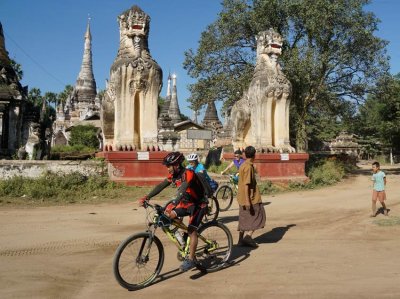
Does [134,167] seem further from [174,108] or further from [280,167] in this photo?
[174,108]

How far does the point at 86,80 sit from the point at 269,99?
39.5 m

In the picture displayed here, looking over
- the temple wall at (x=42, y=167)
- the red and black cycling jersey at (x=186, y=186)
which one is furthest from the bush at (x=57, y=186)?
the red and black cycling jersey at (x=186, y=186)

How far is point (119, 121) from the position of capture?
1173 centimetres

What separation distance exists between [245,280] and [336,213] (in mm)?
4820

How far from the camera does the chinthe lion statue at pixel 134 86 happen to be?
11.6 meters

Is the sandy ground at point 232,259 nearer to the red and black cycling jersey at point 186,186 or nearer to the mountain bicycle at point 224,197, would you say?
the mountain bicycle at point 224,197

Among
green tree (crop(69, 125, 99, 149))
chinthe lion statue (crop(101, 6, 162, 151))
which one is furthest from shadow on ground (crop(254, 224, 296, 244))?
green tree (crop(69, 125, 99, 149))

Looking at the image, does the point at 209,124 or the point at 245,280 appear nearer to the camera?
the point at 245,280

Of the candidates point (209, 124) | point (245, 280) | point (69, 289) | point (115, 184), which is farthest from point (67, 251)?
point (209, 124)

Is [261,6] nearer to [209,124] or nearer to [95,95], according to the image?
[209,124]

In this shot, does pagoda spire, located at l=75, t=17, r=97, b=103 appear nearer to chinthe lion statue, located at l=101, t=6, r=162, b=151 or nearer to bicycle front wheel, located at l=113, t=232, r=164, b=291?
chinthe lion statue, located at l=101, t=6, r=162, b=151

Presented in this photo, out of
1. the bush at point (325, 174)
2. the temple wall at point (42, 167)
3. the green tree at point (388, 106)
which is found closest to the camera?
the temple wall at point (42, 167)

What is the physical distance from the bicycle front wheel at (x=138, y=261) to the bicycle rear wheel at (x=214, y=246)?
0.66 m

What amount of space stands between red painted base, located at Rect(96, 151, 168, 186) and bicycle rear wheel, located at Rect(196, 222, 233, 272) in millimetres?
6510
